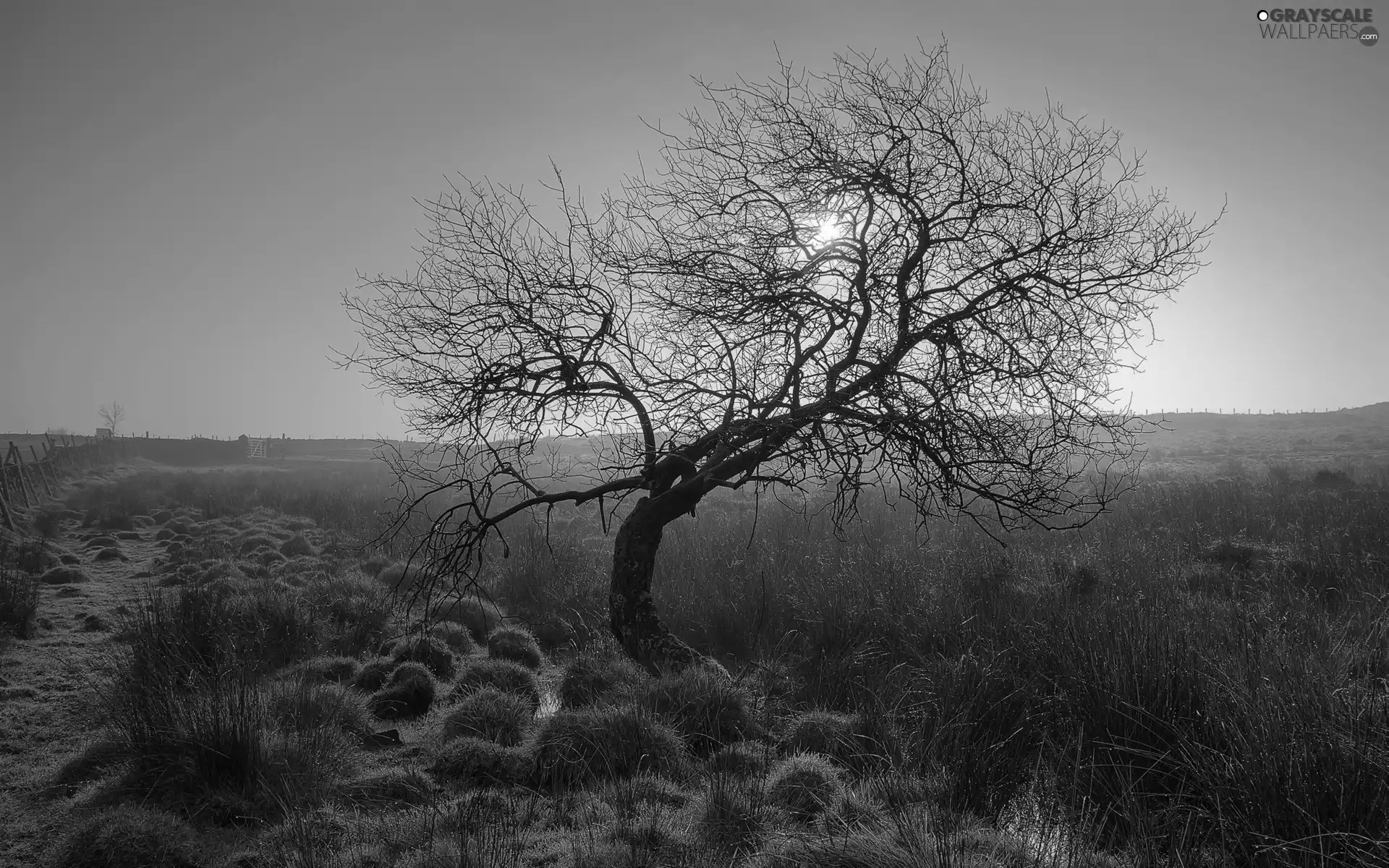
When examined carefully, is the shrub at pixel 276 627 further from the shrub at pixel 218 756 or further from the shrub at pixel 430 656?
the shrub at pixel 218 756

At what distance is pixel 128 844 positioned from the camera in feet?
12.5

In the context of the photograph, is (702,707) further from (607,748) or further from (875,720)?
(875,720)

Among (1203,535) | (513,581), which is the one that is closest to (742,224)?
(513,581)

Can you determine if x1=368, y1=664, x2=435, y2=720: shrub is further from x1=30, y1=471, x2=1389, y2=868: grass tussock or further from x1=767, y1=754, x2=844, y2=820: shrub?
x1=767, y1=754, x2=844, y2=820: shrub

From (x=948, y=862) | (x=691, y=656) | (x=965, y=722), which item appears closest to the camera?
(x=948, y=862)

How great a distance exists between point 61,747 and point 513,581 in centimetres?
687

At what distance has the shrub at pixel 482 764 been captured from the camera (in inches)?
198

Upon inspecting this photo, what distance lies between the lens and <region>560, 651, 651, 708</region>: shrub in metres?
6.50

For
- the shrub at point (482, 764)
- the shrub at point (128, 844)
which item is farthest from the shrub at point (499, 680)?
the shrub at point (128, 844)

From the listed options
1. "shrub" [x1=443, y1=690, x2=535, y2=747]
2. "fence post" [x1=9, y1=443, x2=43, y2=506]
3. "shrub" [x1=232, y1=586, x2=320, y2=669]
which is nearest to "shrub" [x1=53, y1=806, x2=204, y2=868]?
"shrub" [x1=443, y1=690, x2=535, y2=747]

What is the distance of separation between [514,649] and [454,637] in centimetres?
86

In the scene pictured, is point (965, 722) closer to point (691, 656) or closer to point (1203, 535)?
point (691, 656)

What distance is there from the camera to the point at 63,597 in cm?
1100

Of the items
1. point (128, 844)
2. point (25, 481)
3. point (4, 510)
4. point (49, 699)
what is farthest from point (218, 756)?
point (25, 481)
